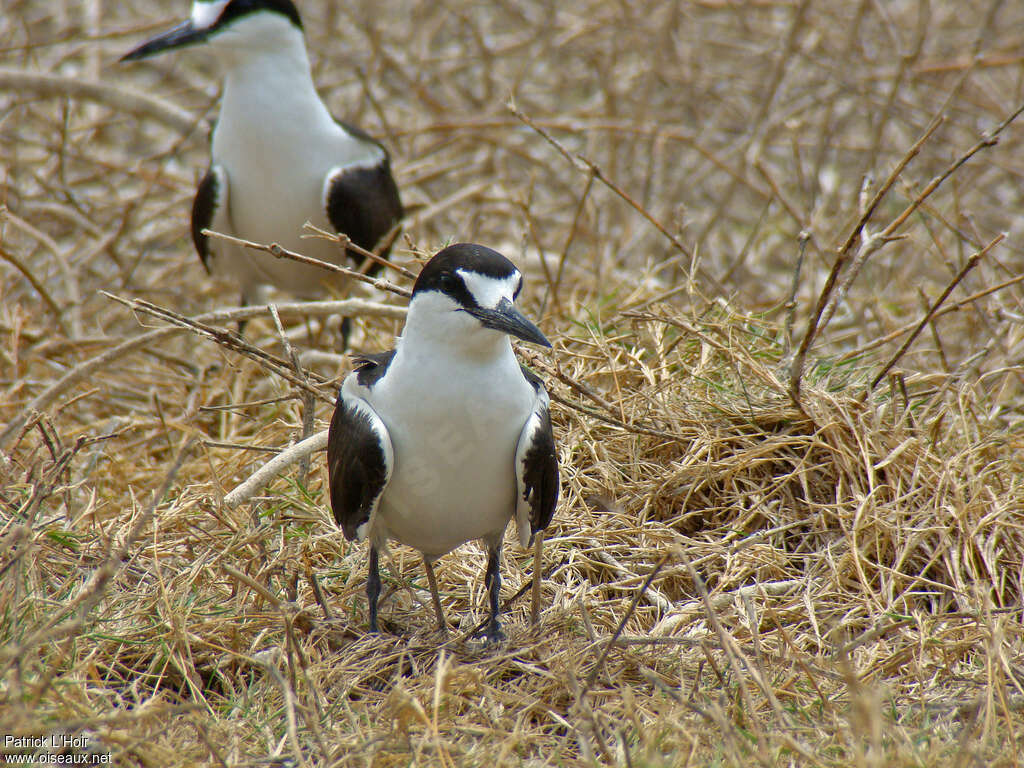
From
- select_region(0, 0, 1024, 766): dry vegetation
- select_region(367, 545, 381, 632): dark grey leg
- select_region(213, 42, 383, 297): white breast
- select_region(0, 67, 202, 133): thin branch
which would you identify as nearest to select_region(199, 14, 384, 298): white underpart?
select_region(213, 42, 383, 297): white breast

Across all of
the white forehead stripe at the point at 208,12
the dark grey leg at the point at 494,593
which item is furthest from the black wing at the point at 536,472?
the white forehead stripe at the point at 208,12

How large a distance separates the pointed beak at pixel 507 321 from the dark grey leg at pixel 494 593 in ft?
2.50

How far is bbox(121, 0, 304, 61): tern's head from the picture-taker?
4875 millimetres

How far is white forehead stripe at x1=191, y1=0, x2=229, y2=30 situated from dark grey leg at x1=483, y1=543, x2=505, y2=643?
117 inches

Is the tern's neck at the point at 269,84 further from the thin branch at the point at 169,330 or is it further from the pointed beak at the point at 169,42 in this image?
the thin branch at the point at 169,330

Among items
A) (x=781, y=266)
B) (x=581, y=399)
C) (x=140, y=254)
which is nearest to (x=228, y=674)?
(x=581, y=399)

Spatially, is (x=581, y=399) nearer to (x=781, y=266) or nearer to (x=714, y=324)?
(x=714, y=324)

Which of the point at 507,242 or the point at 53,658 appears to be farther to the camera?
the point at 507,242

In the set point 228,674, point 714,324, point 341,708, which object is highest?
point 714,324

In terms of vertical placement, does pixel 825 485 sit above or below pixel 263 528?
above

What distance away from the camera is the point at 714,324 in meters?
3.88

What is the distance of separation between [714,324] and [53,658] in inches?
92.6

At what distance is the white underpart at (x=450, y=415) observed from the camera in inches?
108

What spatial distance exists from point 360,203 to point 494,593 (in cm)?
236
